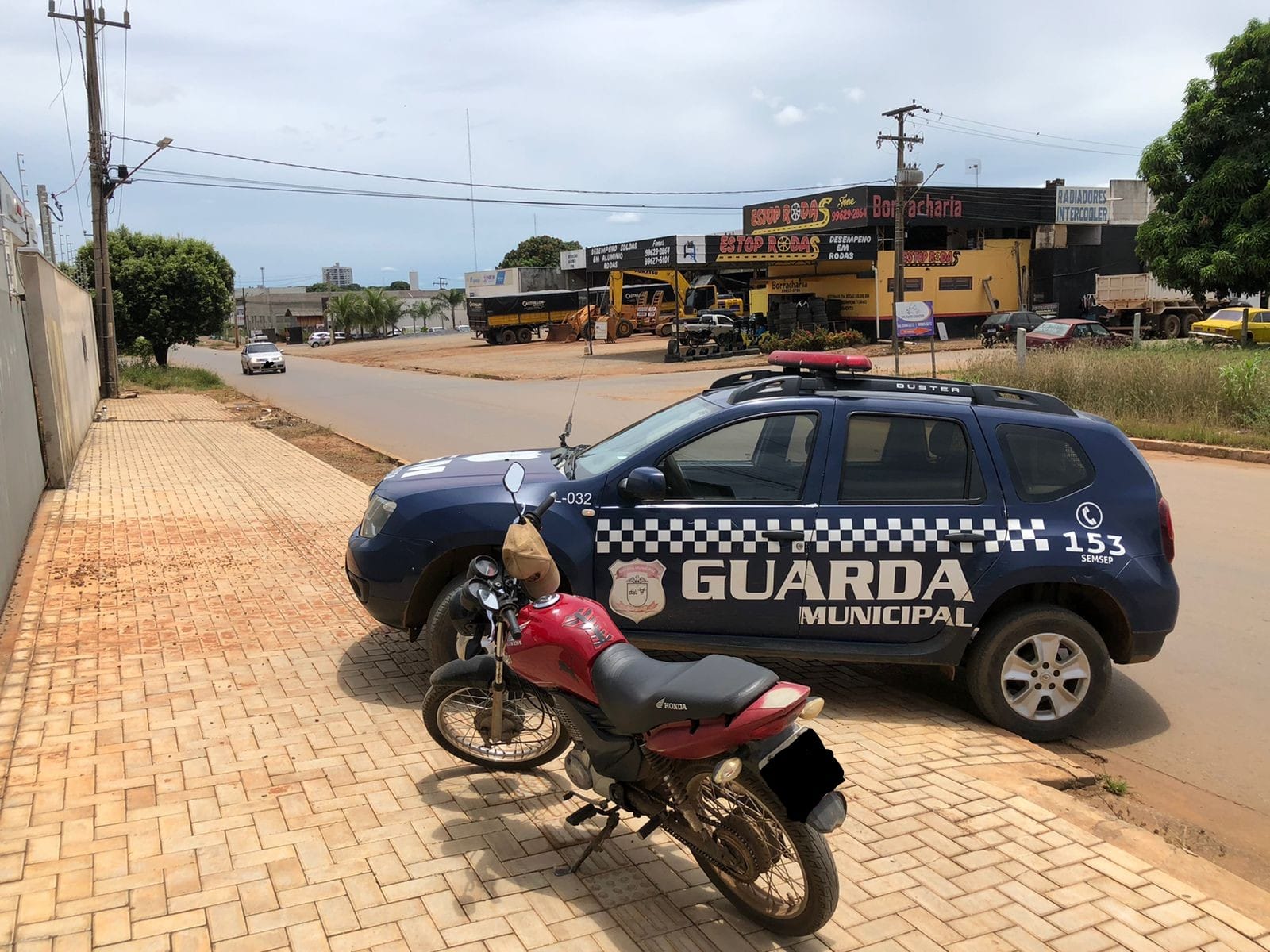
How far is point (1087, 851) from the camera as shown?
3.79 m

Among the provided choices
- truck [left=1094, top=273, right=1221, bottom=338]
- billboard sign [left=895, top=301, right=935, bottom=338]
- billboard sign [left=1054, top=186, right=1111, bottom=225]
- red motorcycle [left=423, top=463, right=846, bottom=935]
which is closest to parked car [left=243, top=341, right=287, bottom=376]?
billboard sign [left=895, top=301, right=935, bottom=338]

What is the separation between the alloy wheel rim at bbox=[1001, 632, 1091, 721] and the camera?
5141 mm

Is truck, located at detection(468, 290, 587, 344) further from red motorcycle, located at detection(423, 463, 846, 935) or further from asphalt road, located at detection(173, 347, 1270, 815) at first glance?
red motorcycle, located at detection(423, 463, 846, 935)

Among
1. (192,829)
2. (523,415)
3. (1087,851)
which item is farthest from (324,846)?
(523,415)

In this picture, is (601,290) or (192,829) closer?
(192,829)

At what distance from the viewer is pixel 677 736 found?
10.4ft

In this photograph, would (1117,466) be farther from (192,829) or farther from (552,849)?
(192,829)

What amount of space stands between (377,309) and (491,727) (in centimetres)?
8681

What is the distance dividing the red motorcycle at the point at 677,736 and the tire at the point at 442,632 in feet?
3.43

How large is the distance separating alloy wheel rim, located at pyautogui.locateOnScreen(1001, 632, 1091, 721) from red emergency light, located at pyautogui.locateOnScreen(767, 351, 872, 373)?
167 centimetres

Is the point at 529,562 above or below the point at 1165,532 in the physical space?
above

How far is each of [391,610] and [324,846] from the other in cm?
179

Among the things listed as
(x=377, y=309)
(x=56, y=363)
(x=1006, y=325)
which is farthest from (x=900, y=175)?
(x=377, y=309)

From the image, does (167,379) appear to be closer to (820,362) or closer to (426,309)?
(820,362)
